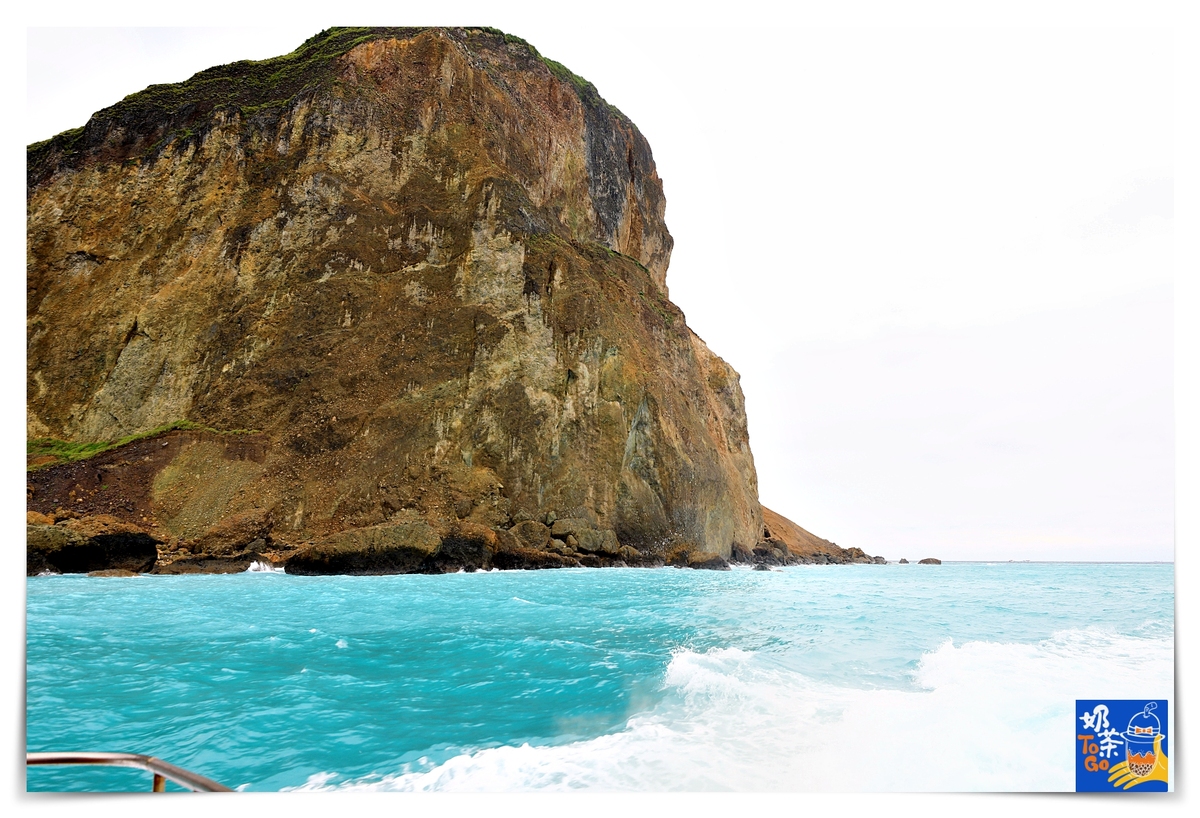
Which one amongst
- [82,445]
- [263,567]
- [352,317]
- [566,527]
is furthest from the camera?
[352,317]

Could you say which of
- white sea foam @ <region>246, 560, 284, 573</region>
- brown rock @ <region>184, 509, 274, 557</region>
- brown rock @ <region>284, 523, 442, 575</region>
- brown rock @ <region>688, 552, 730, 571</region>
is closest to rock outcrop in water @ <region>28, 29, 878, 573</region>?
brown rock @ <region>184, 509, 274, 557</region>

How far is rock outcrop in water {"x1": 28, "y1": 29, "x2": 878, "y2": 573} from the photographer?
1190 inches

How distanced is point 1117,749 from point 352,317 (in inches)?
1341

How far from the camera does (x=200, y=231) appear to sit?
3541 cm

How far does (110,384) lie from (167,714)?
3254 cm

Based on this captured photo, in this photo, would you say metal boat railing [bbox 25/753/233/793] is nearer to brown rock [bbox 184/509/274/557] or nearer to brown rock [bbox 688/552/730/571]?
brown rock [bbox 184/509/274/557]

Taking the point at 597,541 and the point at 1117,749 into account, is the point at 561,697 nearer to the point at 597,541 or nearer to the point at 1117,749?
the point at 1117,749

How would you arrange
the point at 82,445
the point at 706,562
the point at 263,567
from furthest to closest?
the point at 706,562 < the point at 82,445 < the point at 263,567

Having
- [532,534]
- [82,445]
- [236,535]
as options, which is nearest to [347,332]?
A: [236,535]

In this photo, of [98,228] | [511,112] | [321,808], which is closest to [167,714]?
[321,808]

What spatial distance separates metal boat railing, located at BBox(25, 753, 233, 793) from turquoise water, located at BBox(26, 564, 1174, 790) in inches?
44.0

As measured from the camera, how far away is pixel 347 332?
113ft

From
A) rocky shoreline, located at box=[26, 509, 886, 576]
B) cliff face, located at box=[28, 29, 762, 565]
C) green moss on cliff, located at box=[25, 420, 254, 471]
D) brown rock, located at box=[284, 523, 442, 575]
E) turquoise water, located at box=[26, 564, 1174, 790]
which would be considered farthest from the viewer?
cliff face, located at box=[28, 29, 762, 565]

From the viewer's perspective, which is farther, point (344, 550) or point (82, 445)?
point (82, 445)
